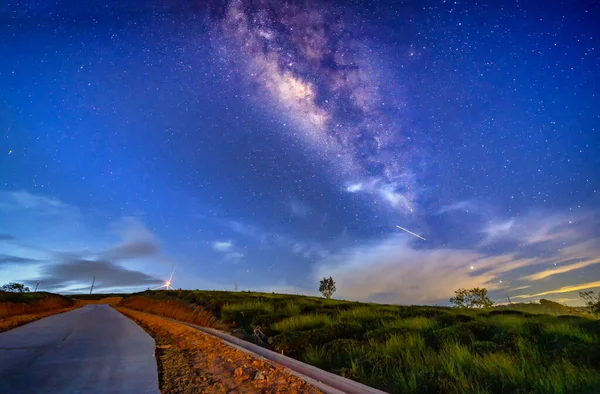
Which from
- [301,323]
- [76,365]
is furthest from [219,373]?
[301,323]

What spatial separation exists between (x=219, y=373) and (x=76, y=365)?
109 inches

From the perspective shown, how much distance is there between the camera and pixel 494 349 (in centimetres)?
678

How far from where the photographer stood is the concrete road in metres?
4.43

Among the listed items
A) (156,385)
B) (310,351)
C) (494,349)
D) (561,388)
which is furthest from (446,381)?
(156,385)

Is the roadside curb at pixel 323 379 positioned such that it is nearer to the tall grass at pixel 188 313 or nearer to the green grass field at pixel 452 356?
the green grass field at pixel 452 356

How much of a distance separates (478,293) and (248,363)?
66.3 m

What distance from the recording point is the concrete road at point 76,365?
14.5 ft

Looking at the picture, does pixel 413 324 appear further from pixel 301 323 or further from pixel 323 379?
pixel 323 379

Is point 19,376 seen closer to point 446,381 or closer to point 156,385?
point 156,385

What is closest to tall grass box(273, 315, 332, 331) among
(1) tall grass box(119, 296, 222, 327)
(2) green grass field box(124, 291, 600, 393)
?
(2) green grass field box(124, 291, 600, 393)

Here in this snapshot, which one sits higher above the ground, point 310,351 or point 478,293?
point 478,293

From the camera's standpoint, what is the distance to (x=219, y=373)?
17.7 ft

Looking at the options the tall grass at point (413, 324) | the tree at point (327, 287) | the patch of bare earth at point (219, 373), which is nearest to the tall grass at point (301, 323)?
the tall grass at point (413, 324)

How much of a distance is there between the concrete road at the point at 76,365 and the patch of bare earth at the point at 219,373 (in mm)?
320
